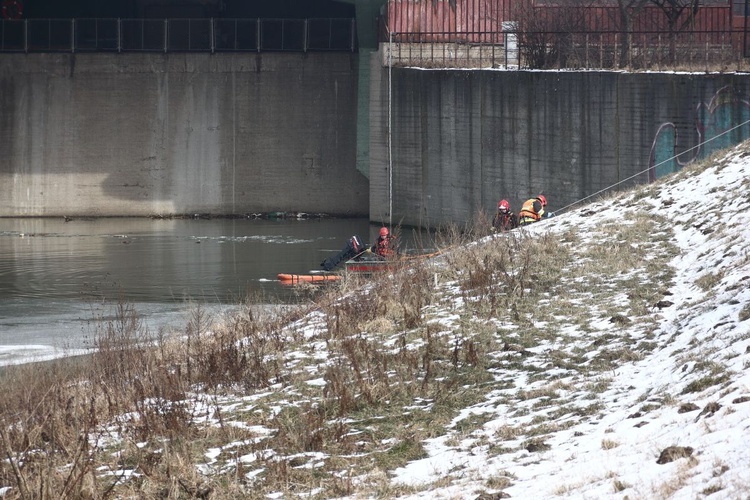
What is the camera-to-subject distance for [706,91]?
1144 inches

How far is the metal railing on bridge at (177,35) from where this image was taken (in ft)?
141

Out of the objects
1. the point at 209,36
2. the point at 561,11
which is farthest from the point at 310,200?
the point at 561,11

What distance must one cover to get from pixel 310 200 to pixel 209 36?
7.31 m

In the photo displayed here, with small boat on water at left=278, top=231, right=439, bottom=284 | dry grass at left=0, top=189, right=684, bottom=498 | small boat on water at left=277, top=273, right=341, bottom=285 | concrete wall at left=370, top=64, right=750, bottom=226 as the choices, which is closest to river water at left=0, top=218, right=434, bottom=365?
small boat on water at left=277, top=273, right=341, bottom=285

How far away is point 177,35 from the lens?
44.3 m

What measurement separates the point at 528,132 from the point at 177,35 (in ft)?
54.3

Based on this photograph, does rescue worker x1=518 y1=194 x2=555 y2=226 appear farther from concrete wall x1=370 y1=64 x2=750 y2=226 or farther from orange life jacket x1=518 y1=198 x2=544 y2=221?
concrete wall x1=370 y1=64 x2=750 y2=226

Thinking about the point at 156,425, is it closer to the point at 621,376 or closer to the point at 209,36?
the point at 621,376

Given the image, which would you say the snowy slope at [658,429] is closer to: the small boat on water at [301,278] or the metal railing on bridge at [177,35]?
the small boat on water at [301,278]

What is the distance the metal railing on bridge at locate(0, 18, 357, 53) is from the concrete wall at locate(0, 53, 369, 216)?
93 centimetres

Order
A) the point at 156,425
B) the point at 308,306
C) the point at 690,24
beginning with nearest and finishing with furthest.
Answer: the point at 156,425
the point at 308,306
the point at 690,24

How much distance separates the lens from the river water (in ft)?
73.2

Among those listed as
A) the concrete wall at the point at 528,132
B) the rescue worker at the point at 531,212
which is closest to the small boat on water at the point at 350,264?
the rescue worker at the point at 531,212

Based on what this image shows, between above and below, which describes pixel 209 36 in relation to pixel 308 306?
above
